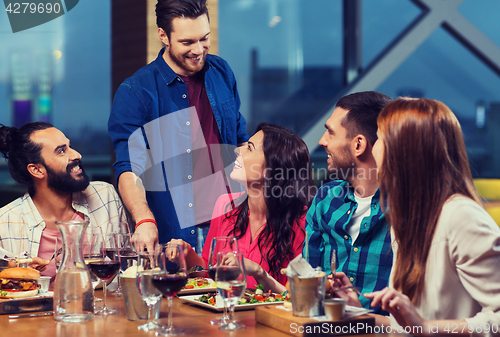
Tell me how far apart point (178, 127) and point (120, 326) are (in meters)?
1.50

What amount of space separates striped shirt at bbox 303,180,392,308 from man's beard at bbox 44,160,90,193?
1.15 meters

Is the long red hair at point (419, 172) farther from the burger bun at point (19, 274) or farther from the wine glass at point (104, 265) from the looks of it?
the burger bun at point (19, 274)

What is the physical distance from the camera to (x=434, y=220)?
4.31 ft

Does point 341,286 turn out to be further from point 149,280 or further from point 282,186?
point 282,186

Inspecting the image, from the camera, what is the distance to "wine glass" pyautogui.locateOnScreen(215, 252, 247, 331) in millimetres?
1247

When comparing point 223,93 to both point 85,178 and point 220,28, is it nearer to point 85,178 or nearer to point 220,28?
point 85,178

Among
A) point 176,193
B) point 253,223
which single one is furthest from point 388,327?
point 176,193

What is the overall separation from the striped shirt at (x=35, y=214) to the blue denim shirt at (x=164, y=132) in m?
0.20

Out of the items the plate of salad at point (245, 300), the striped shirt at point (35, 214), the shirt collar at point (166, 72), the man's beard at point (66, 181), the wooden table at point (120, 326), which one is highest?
Answer: the shirt collar at point (166, 72)

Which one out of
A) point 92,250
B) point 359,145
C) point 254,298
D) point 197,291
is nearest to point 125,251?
point 92,250

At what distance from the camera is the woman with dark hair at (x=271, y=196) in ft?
7.32

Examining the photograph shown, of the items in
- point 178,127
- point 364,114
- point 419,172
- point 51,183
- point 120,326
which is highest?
point 178,127

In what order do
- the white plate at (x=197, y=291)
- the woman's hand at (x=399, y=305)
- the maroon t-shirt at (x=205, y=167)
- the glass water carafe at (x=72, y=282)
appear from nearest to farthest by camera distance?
the woman's hand at (x=399, y=305) < the glass water carafe at (x=72, y=282) < the white plate at (x=197, y=291) < the maroon t-shirt at (x=205, y=167)

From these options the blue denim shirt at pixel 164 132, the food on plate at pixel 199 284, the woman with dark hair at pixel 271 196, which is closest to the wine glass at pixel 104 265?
the food on plate at pixel 199 284
